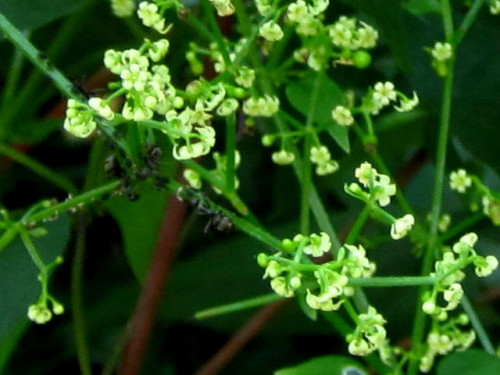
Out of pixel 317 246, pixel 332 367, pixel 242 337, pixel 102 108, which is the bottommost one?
pixel 242 337

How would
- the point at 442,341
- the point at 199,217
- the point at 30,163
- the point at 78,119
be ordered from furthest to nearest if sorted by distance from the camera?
the point at 199,217, the point at 30,163, the point at 442,341, the point at 78,119

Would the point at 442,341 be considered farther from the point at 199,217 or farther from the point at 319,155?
the point at 199,217

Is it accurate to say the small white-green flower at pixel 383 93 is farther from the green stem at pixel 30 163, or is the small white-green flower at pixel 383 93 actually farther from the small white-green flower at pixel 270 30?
the green stem at pixel 30 163

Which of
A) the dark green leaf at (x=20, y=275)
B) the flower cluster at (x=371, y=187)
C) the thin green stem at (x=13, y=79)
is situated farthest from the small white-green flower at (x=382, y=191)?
the thin green stem at (x=13, y=79)

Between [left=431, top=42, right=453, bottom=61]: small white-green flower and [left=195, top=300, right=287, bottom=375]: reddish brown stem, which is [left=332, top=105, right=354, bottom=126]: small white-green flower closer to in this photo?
[left=431, top=42, right=453, bottom=61]: small white-green flower

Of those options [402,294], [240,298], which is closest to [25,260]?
[240,298]

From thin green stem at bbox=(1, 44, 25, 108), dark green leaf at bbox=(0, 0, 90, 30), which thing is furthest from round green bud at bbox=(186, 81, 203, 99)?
thin green stem at bbox=(1, 44, 25, 108)

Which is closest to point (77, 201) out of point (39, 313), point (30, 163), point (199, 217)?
point (39, 313)

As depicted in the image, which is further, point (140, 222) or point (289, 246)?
point (140, 222)
